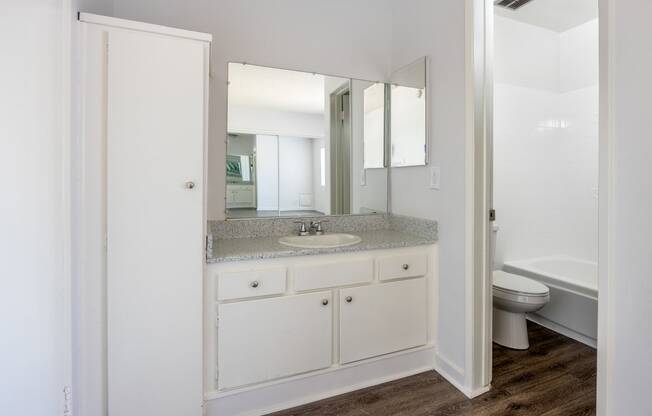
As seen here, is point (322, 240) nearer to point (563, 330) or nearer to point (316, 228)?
point (316, 228)

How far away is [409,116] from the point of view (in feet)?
7.20

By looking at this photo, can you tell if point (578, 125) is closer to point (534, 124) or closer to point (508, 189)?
point (534, 124)

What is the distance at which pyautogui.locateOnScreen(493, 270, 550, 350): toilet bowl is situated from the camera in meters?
2.18

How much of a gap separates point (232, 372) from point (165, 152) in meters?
1.03

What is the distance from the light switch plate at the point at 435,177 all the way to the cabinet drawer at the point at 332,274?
0.60m

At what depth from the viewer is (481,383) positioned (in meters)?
1.77

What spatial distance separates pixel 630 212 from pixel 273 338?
147cm

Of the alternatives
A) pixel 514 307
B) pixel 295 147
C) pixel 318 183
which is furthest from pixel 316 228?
pixel 514 307

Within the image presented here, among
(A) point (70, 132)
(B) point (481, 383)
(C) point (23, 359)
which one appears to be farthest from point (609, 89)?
(C) point (23, 359)

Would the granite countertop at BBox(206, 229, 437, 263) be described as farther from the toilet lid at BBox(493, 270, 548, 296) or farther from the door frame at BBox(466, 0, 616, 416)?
the toilet lid at BBox(493, 270, 548, 296)

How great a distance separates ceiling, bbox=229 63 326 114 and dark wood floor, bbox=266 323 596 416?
172 cm

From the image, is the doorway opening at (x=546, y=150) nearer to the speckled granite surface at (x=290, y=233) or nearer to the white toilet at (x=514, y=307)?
the white toilet at (x=514, y=307)

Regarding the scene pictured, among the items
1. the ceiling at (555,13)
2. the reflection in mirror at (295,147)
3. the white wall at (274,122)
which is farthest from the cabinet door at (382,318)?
the ceiling at (555,13)

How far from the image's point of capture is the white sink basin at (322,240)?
1941 millimetres
